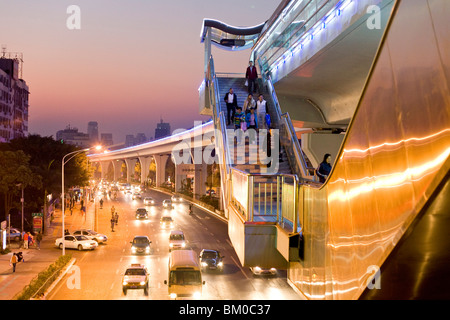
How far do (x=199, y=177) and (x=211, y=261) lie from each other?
170 feet

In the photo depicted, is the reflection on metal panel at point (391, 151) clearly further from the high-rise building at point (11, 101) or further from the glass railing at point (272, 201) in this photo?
the high-rise building at point (11, 101)

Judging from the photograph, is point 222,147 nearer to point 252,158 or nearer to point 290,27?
point 252,158

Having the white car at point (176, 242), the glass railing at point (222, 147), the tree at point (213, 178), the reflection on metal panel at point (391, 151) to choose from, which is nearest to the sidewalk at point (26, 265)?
the white car at point (176, 242)

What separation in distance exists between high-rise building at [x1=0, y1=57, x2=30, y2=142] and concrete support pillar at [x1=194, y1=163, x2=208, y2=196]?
28.4 m

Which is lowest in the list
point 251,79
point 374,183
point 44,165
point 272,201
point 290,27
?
point 272,201

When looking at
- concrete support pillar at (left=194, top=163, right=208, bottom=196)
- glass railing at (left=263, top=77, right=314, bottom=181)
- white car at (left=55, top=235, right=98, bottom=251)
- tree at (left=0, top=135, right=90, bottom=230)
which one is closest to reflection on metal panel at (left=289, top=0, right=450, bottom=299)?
glass railing at (left=263, top=77, right=314, bottom=181)

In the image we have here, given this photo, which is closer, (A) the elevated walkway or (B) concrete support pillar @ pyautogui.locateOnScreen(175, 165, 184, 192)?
(A) the elevated walkway

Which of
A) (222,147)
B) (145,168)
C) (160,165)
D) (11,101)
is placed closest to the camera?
(222,147)

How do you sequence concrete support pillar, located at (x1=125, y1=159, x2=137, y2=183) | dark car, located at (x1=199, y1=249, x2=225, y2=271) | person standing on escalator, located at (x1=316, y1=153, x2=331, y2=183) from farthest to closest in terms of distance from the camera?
concrete support pillar, located at (x1=125, y1=159, x2=137, y2=183), dark car, located at (x1=199, y1=249, x2=225, y2=271), person standing on escalator, located at (x1=316, y1=153, x2=331, y2=183)

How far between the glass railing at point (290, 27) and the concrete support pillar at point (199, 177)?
5112 cm

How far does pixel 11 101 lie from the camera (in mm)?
83312

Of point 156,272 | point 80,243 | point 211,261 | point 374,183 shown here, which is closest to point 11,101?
point 80,243

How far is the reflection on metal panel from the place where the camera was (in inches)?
164

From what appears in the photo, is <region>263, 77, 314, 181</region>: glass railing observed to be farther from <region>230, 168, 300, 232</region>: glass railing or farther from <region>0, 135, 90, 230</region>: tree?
<region>0, 135, 90, 230</region>: tree
